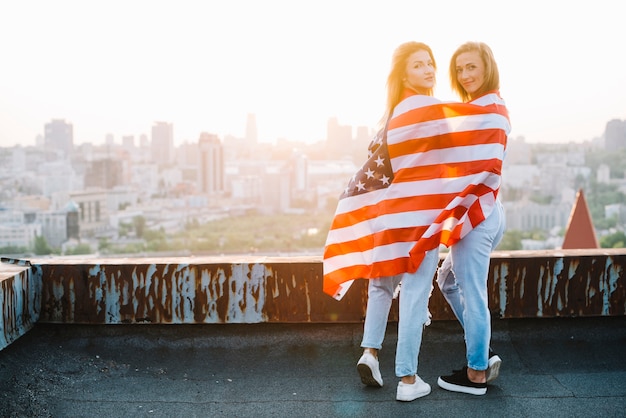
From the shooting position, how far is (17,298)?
120 inches

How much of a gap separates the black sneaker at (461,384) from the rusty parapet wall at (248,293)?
0.56 meters

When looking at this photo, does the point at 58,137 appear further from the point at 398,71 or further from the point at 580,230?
the point at 398,71

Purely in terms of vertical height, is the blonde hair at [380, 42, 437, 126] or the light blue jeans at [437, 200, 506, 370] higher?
the blonde hair at [380, 42, 437, 126]

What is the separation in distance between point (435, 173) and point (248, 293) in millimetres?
1204

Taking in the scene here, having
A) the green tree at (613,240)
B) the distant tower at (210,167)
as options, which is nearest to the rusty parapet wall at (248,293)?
the green tree at (613,240)

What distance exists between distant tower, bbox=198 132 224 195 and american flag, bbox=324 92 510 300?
4394 inches

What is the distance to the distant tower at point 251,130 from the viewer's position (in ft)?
437

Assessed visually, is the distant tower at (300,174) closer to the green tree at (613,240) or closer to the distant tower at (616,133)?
the distant tower at (616,133)

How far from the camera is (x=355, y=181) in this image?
2.85 metres

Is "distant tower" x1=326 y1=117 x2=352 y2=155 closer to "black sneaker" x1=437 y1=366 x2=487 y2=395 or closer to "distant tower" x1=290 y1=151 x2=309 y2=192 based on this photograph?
"distant tower" x1=290 y1=151 x2=309 y2=192

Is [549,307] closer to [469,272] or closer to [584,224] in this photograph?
[469,272]

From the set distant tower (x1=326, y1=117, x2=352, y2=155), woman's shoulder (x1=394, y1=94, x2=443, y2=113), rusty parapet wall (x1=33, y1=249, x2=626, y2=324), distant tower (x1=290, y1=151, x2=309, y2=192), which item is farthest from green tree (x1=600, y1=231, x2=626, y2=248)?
woman's shoulder (x1=394, y1=94, x2=443, y2=113)

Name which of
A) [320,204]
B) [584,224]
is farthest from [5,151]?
[584,224]

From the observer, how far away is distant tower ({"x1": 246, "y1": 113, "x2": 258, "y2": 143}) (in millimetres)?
133125
